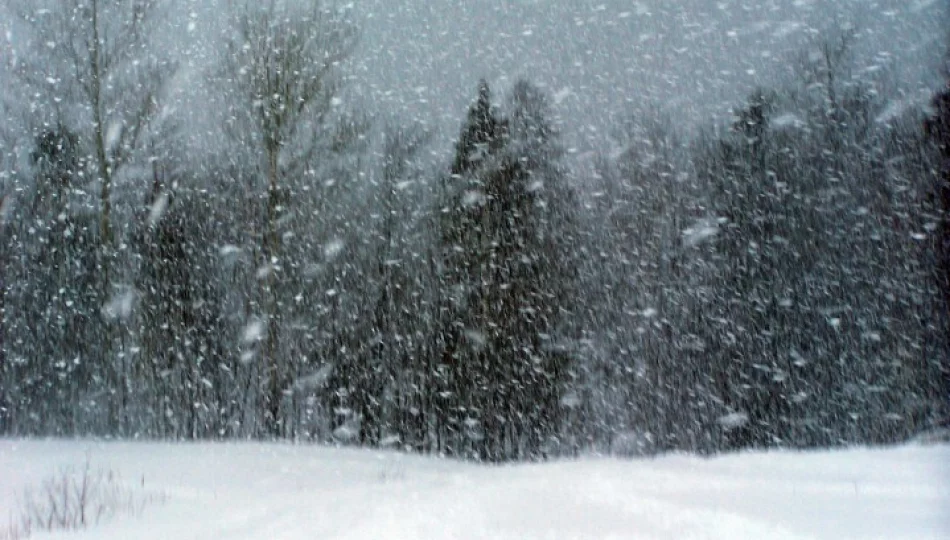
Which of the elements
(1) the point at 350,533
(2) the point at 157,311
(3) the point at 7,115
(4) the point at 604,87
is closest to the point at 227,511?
(1) the point at 350,533

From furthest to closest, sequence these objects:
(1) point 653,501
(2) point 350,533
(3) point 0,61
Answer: (3) point 0,61 → (1) point 653,501 → (2) point 350,533

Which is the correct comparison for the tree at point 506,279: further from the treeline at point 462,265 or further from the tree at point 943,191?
the tree at point 943,191

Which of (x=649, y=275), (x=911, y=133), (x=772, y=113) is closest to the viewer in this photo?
(x=911, y=133)

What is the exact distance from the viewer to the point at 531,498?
8.80ft

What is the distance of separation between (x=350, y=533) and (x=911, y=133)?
3.97 meters

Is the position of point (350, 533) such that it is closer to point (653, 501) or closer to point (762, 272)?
point (653, 501)

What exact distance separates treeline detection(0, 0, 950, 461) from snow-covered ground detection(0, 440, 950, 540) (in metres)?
1.18

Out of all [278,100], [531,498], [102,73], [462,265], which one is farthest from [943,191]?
[278,100]

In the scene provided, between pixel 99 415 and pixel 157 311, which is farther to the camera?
pixel 157 311

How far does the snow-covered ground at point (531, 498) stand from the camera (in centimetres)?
229

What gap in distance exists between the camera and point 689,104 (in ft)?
20.3

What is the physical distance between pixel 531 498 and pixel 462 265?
4.05 meters

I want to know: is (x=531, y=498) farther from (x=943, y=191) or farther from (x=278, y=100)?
(x=278, y=100)

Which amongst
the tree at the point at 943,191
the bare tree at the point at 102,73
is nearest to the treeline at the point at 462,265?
the bare tree at the point at 102,73
